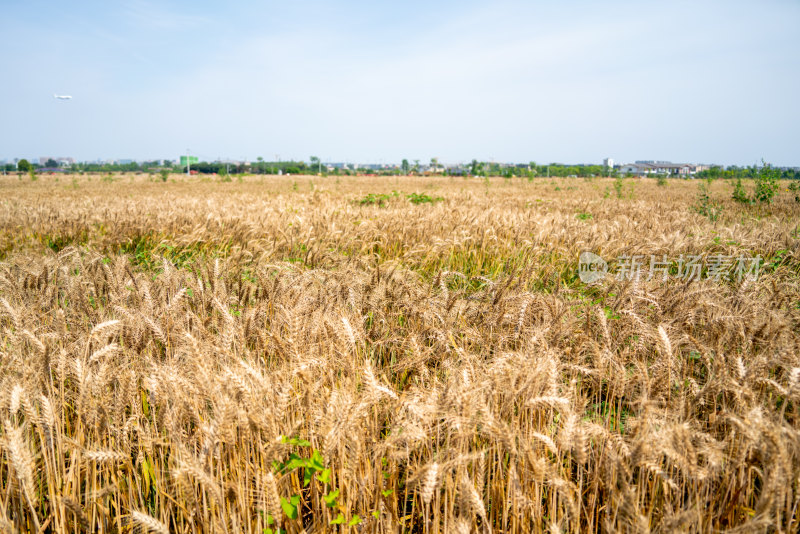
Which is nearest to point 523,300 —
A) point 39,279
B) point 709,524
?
point 709,524

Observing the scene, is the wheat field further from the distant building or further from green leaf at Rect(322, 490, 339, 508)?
the distant building

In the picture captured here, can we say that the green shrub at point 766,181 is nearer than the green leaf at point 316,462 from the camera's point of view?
No

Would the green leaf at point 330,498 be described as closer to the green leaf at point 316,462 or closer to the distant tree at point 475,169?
the green leaf at point 316,462

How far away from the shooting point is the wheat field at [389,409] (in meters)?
1.39

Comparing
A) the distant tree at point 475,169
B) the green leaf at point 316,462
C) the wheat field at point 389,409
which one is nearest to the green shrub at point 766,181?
the wheat field at point 389,409

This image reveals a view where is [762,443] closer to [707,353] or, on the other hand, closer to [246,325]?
[707,353]

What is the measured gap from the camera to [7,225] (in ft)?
18.7

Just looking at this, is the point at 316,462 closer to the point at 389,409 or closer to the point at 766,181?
the point at 389,409

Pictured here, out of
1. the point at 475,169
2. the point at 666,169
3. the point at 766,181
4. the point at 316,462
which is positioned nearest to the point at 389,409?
the point at 316,462

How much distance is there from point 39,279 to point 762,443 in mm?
4061

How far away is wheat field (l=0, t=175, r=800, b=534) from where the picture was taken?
139cm

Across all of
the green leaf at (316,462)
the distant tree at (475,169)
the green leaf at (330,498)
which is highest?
the distant tree at (475,169)

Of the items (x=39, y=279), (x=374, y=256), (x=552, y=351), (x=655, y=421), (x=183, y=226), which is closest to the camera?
(x=655, y=421)

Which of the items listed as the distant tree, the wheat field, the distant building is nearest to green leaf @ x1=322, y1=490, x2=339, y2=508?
the wheat field
